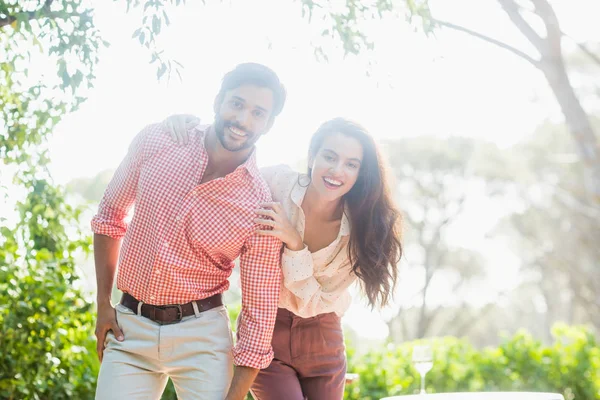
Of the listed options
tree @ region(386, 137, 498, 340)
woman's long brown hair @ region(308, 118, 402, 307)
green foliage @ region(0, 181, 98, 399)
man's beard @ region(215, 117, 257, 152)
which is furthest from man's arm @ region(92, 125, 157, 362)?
tree @ region(386, 137, 498, 340)

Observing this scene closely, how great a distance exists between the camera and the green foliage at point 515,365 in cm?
711

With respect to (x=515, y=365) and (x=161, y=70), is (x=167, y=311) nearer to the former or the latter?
(x=161, y=70)

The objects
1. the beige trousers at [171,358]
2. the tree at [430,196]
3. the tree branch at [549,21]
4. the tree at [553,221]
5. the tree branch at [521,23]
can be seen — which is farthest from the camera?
the tree at [430,196]

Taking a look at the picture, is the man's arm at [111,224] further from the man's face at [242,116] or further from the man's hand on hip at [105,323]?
the man's face at [242,116]

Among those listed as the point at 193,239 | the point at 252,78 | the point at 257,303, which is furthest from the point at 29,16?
the point at 257,303

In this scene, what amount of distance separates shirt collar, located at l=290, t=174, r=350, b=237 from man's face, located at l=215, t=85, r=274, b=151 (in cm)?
45

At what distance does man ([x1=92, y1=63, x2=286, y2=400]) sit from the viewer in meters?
2.97

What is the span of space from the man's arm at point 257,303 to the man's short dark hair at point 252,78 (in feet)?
2.00

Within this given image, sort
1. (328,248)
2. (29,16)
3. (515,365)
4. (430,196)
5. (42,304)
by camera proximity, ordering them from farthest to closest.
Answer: (430,196), (515,365), (42,304), (328,248), (29,16)

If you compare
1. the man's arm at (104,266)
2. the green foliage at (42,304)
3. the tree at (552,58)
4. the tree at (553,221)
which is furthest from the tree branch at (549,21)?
the tree at (553,221)

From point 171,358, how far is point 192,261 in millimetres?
377

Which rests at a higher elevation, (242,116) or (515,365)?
(242,116)

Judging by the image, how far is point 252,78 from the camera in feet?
10.3

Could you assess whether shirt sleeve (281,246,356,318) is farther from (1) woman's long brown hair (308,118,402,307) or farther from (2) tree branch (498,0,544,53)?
(2) tree branch (498,0,544,53)
